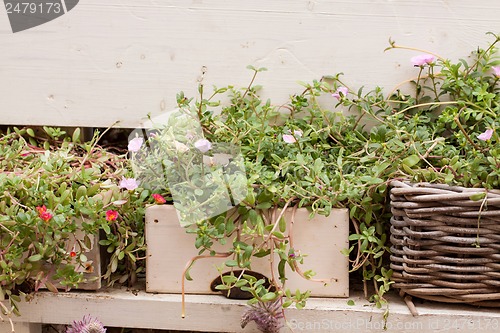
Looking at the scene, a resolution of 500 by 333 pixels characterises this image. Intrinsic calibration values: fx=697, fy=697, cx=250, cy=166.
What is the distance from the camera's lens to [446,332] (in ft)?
3.96

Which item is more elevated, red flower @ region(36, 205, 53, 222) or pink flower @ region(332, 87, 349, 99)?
pink flower @ region(332, 87, 349, 99)

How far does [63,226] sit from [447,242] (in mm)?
655

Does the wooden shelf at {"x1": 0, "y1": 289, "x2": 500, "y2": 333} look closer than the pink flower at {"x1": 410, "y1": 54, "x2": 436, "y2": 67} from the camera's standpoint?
Yes

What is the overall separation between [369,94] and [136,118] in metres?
0.51

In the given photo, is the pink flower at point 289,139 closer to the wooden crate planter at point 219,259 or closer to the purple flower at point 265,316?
the wooden crate planter at point 219,259

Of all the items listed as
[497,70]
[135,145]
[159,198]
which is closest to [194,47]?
[135,145]

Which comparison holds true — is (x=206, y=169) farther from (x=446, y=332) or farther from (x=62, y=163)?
(x=446, y=332)

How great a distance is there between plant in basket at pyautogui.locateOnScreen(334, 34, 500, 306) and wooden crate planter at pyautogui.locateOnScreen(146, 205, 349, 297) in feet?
0.33

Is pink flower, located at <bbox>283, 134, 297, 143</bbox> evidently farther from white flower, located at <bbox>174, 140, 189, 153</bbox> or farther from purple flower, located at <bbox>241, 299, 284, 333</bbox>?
purple flower, located at <bbox>241, 299, 284, 333</bbox>

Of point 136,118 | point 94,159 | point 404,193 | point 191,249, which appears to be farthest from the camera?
point 136,118

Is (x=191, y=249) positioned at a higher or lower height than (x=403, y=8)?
lower

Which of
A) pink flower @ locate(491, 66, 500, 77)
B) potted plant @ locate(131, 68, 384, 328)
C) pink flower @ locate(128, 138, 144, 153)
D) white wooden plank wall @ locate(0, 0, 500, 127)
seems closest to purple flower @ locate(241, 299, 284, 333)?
potted plant @ locate(131, 68, 384, 328)

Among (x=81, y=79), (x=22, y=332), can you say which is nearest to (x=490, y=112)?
(x=81, y=79)

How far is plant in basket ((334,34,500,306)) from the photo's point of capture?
1.13m
